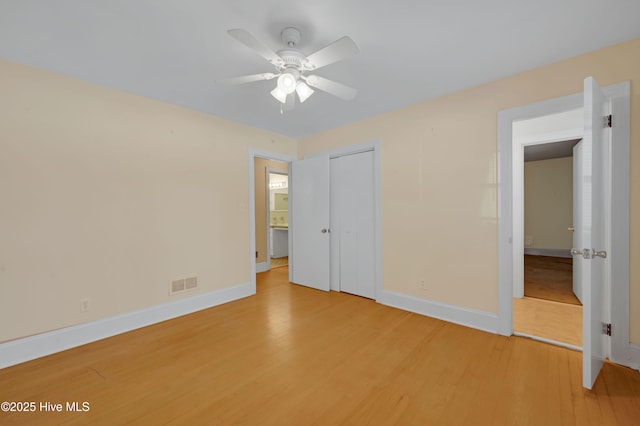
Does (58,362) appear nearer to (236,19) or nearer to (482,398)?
(236,19)

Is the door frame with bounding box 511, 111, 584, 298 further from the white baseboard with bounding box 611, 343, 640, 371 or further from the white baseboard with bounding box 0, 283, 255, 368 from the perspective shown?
the white baseboard with bounding box 0, 283, 255, 368

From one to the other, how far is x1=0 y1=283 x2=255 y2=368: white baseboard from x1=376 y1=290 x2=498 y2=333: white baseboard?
220 centimetres

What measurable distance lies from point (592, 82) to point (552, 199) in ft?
21.1

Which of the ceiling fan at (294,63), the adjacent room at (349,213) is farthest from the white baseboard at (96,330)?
the ceiling fan at (294,63)

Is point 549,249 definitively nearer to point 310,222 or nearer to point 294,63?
point 310,222

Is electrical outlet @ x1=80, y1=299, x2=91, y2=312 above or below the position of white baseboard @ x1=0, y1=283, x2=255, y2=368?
above

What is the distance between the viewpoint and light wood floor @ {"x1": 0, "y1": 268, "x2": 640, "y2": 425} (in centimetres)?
151

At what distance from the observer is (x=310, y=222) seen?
413 cm

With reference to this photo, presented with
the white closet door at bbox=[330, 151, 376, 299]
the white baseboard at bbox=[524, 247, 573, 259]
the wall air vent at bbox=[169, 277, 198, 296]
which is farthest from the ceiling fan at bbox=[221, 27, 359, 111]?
the white baseboard at bbox=[524, 247, 573, 259]

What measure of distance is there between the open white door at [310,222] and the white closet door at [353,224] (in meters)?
0.13

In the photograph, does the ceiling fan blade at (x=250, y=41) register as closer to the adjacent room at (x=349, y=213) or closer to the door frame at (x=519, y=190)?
the adjacent room at (x=349, y=213)

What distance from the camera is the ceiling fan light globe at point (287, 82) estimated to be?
193 centimetres

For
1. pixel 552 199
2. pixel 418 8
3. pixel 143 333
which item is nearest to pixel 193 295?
pixel 143 333

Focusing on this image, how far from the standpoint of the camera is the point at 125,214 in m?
2.66
